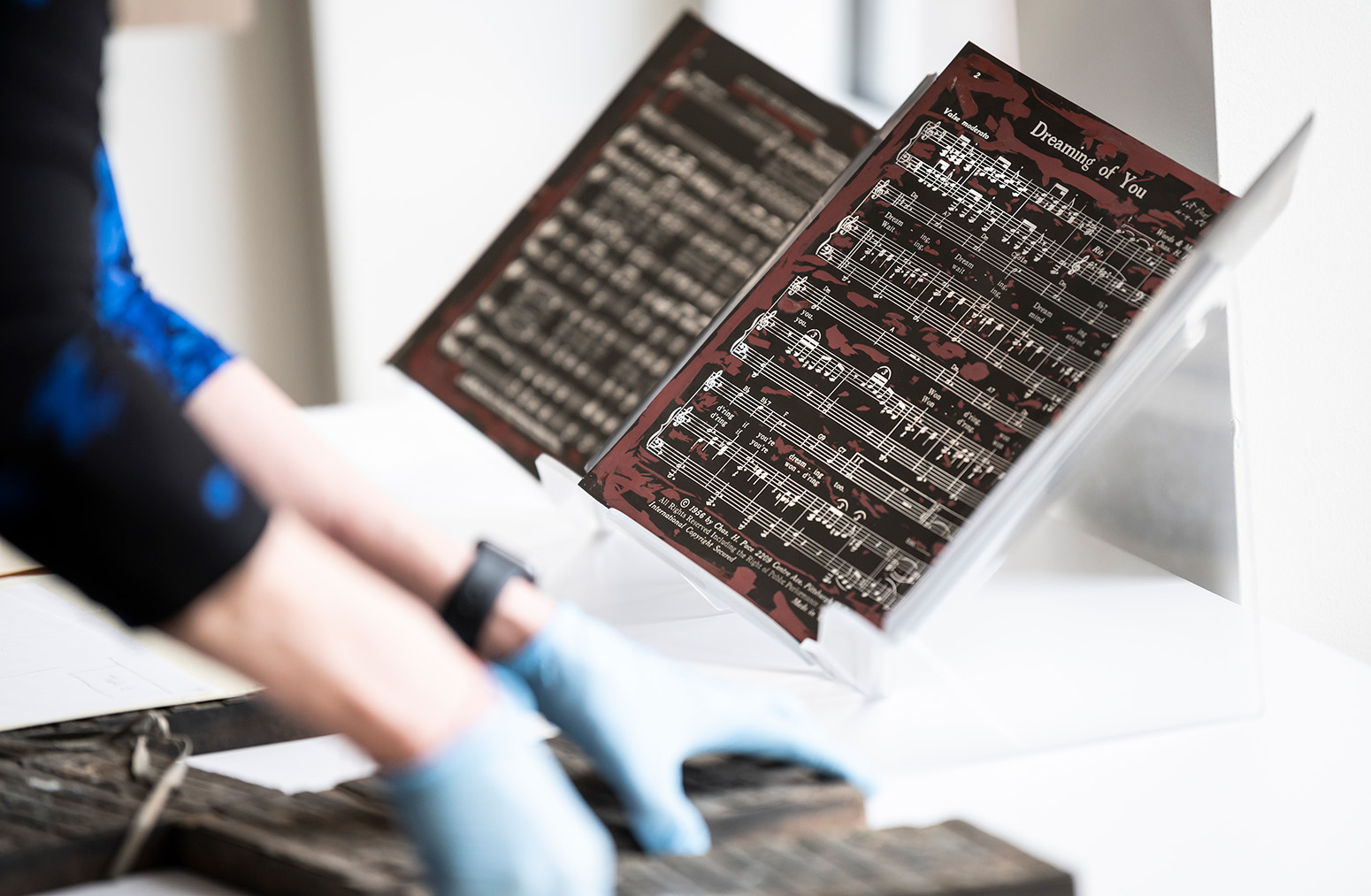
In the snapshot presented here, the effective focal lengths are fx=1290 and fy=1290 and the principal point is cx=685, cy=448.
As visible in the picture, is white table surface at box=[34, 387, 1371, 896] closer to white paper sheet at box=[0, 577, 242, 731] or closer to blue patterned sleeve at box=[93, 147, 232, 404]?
white paper sheet at box=[0, 577, 242, 731]

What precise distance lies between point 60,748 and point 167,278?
236cm

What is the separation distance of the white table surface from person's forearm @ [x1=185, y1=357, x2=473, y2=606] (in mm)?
172

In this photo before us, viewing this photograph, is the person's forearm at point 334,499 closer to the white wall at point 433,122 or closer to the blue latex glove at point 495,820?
the blue latex glove at point 495,820

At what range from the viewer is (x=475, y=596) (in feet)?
2.92

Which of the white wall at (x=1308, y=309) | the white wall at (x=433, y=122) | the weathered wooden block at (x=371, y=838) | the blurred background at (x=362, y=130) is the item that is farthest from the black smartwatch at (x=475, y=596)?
the white wall at (x=433, y=122)

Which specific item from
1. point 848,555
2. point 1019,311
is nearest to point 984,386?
point 1019,311

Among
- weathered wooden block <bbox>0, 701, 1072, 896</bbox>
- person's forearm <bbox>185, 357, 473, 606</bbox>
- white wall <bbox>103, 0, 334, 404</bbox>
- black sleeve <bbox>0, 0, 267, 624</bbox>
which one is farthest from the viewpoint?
white wall <bbox>103, 0, 334, 404</bbox>

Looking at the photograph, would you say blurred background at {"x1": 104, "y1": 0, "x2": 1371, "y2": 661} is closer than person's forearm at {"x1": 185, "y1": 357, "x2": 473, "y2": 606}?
No

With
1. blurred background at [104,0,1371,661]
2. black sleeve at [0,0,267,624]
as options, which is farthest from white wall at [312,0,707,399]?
black sleeve at [0,0,267,624]

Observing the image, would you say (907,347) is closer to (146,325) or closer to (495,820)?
(495,820)

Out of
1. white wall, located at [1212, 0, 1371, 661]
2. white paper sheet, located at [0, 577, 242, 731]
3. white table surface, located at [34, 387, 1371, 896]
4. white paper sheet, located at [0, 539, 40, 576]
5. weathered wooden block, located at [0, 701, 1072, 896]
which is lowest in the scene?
white paper sheet, located at [0, 539, 40, 576]

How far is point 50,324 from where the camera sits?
570 millimetres

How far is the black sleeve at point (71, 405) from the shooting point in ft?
1.84

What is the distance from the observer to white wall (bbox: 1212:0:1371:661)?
1.12 meters
